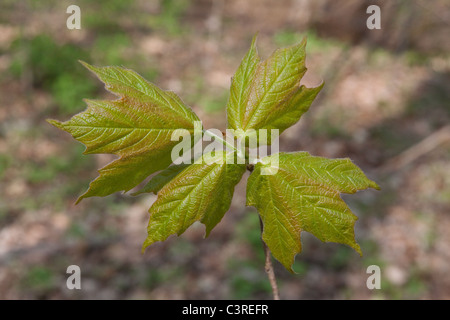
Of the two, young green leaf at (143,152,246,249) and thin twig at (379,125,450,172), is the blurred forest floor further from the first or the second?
young green leaf at (143,152,246,249)

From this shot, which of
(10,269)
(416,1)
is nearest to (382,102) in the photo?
(416,1)

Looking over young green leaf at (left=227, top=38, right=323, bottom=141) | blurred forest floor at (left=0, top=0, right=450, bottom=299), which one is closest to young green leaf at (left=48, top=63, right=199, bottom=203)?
young green leaf at (left=227, top=38, right=323, bottom=141)

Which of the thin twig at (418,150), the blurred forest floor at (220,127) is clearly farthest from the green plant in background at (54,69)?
the thin twig at (418,150)

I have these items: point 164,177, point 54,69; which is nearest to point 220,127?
point 54,69

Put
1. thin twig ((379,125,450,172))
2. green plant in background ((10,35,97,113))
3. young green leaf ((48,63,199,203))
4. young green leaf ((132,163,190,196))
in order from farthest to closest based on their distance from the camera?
green plant in background ((10,35,97,113))
thin twig ((379,125,450,172))
young green leaf ((132,163,190,196))
young green leaf ((48,63,199,203))

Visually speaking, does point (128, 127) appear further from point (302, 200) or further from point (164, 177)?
point (302, 200)

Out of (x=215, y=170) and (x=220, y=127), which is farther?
(x=220, y=127)
